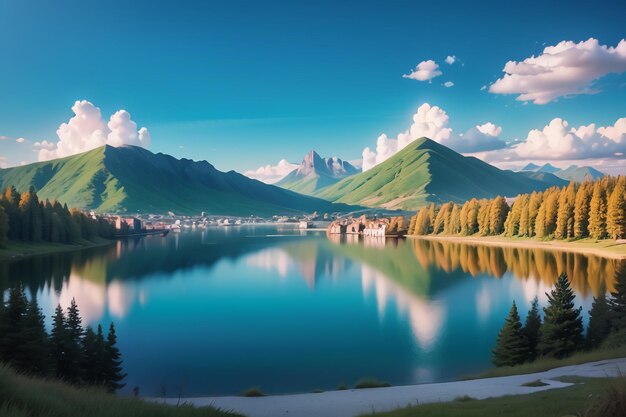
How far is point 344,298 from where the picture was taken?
4912 cm

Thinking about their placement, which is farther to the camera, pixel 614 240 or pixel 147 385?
pixel 614 240

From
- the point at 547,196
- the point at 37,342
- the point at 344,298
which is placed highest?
the point at 547,196

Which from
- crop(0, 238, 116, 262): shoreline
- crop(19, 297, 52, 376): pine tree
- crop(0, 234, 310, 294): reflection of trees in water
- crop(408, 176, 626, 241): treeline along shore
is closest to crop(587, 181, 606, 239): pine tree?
crop(408, 176, 626, 241): treeline along shore

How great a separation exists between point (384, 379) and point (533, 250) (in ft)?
255

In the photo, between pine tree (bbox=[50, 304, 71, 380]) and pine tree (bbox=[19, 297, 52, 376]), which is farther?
pine tree (bbox=[50, 304, 71, 380])

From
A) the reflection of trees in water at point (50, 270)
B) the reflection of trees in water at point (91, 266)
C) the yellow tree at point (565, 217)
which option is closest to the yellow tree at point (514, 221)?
the yellow tree at point (565, 217)

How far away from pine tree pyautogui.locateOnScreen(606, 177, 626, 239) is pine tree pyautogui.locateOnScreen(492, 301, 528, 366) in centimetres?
6935

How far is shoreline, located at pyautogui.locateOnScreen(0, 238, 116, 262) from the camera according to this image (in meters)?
74.4

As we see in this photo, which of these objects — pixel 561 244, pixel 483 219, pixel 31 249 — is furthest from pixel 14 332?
pixel 483 219

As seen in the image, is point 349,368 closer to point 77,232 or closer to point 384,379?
point 384,379

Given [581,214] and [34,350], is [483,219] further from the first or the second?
[34,350]

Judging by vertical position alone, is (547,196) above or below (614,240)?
above

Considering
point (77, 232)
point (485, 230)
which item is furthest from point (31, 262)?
point (485, 230)

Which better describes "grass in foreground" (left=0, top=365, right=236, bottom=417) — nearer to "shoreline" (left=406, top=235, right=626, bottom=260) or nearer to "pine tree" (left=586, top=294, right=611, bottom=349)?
"pine tree" (left=586, top=294, right=611, bottom=349)
